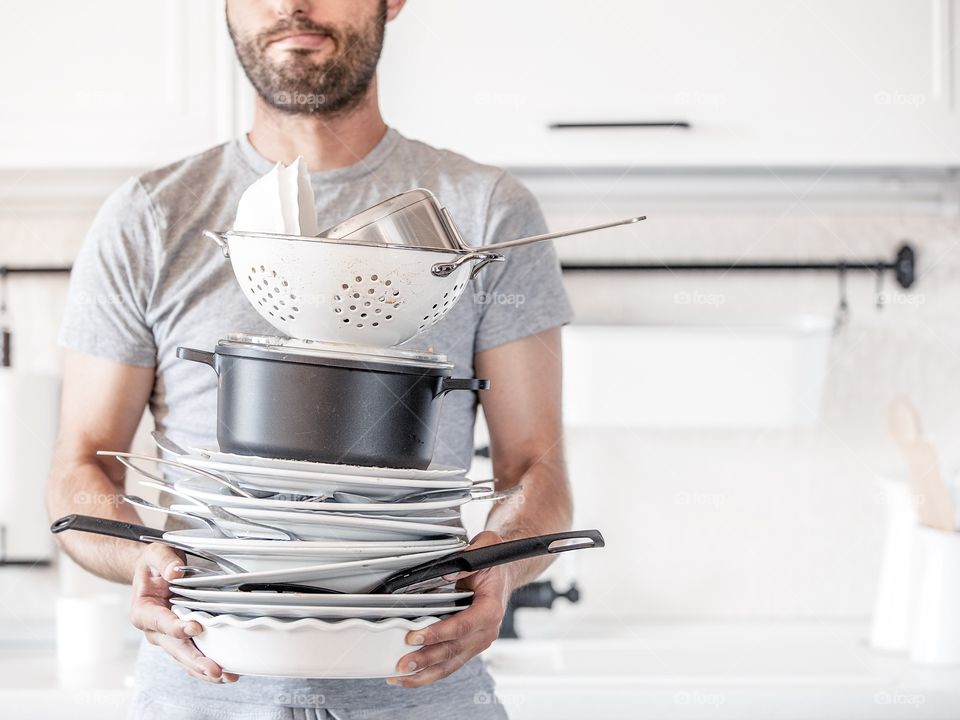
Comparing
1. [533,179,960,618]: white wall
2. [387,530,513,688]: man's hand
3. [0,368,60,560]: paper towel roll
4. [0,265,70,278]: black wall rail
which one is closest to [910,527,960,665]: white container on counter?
[533,179,960,618]: white wall

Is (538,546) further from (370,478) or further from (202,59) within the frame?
(202,59)

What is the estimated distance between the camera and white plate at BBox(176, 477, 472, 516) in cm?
56

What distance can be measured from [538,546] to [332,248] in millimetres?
202

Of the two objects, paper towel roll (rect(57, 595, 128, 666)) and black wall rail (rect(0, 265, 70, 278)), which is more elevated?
black wall rail (rect(0, 265, 70, 278))

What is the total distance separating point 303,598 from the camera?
58 centimetres

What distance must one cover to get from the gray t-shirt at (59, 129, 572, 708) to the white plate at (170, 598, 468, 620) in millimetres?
256

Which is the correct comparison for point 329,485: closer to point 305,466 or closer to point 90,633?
point 305,466

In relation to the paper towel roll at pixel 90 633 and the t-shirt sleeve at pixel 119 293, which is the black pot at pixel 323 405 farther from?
the paper towel roll at pixel 90 633

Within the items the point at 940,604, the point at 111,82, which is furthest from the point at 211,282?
the point at 940,604

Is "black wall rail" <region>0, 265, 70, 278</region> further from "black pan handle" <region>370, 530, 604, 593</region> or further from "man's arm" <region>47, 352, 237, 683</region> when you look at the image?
"black pan handle" <region>370, 530, 604, 593</region>

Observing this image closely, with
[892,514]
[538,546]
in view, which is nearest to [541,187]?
[892,514]

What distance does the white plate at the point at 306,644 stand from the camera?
59 cm

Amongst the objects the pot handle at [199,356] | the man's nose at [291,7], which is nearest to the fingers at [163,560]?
the pot handle at [199,356]

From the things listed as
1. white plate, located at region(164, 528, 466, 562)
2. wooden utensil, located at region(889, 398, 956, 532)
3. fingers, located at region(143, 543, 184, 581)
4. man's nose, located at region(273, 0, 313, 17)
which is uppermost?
man's nose, located at region(273, 0, 313, 17)
